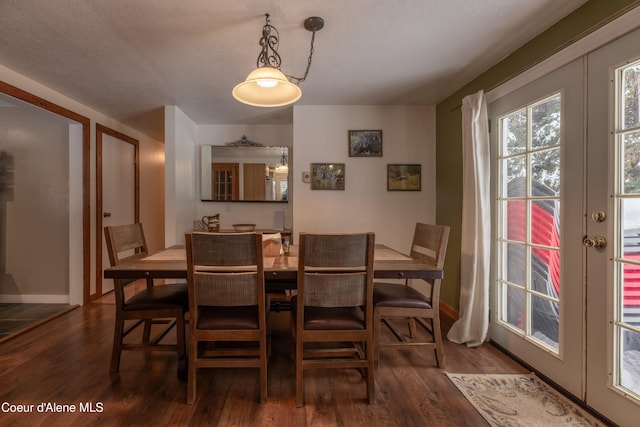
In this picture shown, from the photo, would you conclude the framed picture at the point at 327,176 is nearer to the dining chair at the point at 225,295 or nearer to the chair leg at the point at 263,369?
the dining chair at the point at 225,295

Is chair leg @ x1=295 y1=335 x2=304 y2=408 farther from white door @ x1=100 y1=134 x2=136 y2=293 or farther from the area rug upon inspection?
white door @ x1=100 y1=134 x2=136 y2=293

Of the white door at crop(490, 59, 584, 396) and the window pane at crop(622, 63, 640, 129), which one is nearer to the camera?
the window pane at crop(622, 63, 640, 129)

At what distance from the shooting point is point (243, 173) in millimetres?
3848

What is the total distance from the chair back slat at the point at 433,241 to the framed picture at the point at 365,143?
1.26 m

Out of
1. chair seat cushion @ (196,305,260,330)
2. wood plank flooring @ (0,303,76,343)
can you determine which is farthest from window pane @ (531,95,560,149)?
wood plank flooring @ (0,303,76,343)

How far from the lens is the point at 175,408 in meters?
1.53

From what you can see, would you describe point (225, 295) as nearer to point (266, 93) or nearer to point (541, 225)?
point (266, 93)

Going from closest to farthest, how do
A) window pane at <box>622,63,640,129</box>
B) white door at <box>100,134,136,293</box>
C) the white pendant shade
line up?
window pane at <box>622,63,640,129</box>, the white pendant shade, white door at <box>100,134,136,293</box>

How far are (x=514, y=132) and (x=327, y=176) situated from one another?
70.4 inches

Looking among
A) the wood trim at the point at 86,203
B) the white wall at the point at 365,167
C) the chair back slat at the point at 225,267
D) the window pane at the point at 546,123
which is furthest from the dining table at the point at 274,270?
the wood trim at the point at 86,203

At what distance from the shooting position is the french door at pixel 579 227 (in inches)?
54.2

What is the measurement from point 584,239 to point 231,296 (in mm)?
1961

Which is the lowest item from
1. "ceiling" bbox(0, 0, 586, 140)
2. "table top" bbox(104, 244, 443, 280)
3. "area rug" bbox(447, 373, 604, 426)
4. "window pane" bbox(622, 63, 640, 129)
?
"area rug" bbox(447, 373, 604, 426)

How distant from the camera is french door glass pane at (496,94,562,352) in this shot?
5.84 feet
